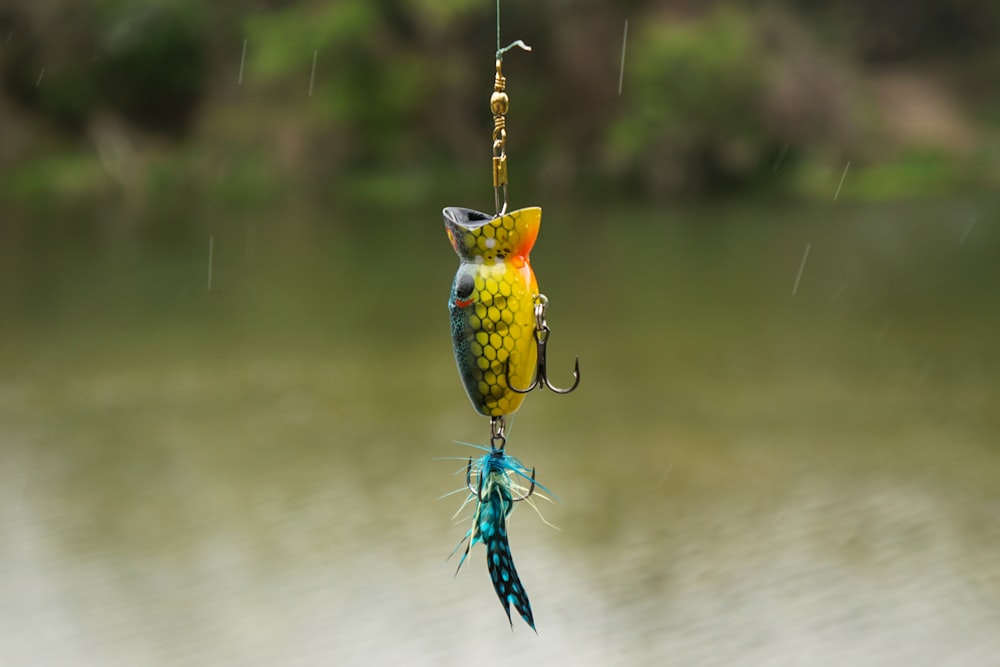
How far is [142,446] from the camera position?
814 centimetres

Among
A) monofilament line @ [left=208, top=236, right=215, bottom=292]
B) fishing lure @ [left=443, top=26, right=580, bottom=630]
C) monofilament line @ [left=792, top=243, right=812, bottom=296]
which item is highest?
fishing lure @ [left=443, top=26, right=580, bottom=630]

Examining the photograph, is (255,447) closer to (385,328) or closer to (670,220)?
(385,328)

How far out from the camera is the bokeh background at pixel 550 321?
5844mm

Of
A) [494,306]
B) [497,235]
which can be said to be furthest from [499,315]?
[497,235]

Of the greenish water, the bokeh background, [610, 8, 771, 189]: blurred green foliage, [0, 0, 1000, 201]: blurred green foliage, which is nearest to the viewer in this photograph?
the greenish water

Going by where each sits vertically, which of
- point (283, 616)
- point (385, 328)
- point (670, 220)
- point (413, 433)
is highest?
point (283, 616)

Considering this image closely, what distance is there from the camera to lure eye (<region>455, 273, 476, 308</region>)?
9.36 feet

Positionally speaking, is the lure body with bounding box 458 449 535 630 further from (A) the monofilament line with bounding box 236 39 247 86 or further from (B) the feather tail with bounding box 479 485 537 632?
(A) the monofilament line with bounding box 236 39 247 86

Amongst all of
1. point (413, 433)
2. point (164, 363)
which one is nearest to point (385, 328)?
point (164, 363)

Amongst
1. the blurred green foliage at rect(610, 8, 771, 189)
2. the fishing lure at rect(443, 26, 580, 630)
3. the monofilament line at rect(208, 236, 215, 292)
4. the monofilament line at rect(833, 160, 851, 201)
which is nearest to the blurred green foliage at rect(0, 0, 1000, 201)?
the blurred green foliage at rect(610, 8, 771, 189)

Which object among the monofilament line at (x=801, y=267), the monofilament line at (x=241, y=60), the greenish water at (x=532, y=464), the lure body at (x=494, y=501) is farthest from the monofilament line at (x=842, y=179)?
the lure body at (x=494, y=501)

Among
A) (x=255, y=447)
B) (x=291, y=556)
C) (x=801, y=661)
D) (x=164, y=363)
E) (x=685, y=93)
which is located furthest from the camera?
(x=685, y=93)

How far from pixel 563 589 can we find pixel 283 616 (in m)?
1.21

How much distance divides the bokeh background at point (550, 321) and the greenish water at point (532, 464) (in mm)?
29
